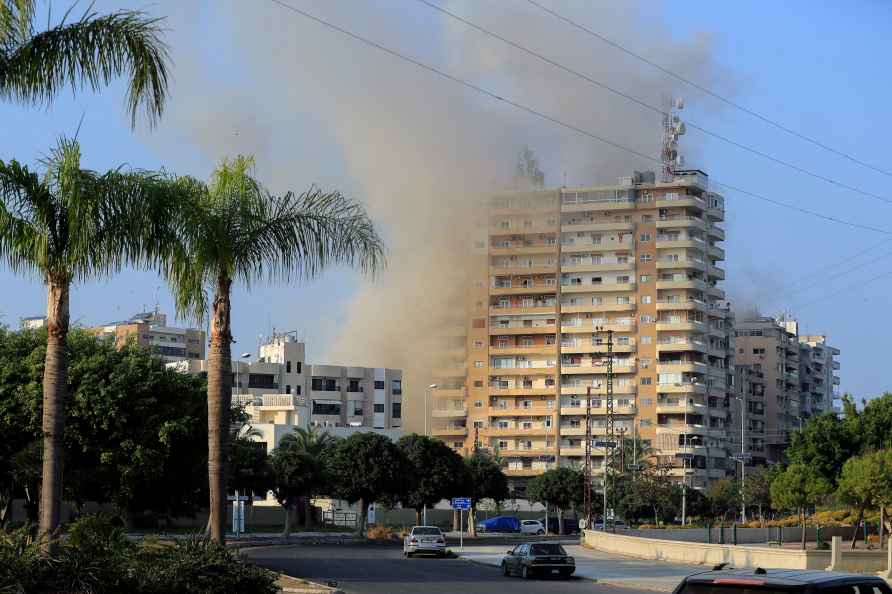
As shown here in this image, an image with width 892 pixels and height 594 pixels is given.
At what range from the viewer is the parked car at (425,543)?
200 ft

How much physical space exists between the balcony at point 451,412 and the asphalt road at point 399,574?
10235 centimetres

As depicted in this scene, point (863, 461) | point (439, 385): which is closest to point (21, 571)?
point (863, 461)

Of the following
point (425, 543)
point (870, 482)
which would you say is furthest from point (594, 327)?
point (870, 482)

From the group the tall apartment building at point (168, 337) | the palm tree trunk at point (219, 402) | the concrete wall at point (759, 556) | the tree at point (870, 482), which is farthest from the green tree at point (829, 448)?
the tall apartment building at point (168, 337)

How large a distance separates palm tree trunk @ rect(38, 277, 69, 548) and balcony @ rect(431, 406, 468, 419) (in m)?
146

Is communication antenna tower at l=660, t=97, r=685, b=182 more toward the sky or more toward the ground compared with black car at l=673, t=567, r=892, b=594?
more toward the sky

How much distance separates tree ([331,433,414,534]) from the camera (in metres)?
88.8

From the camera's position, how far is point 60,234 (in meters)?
22.5

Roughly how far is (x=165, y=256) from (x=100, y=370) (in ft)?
65.7

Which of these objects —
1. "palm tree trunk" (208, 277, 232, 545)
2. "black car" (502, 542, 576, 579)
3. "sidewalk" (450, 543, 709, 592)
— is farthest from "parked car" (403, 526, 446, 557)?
"palm tree trunk" (208, 277, 232, 545)

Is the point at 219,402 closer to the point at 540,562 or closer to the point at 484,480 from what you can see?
the point at 540,562

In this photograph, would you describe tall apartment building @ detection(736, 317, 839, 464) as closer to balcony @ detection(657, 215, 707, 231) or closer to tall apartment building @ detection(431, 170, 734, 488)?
tall apartment building @ detection(431, 170, 734, 488)

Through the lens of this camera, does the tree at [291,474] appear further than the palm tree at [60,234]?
Yes

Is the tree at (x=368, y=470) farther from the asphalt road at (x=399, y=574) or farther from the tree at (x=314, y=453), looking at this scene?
the asphalt road at (x=399, y=574)
